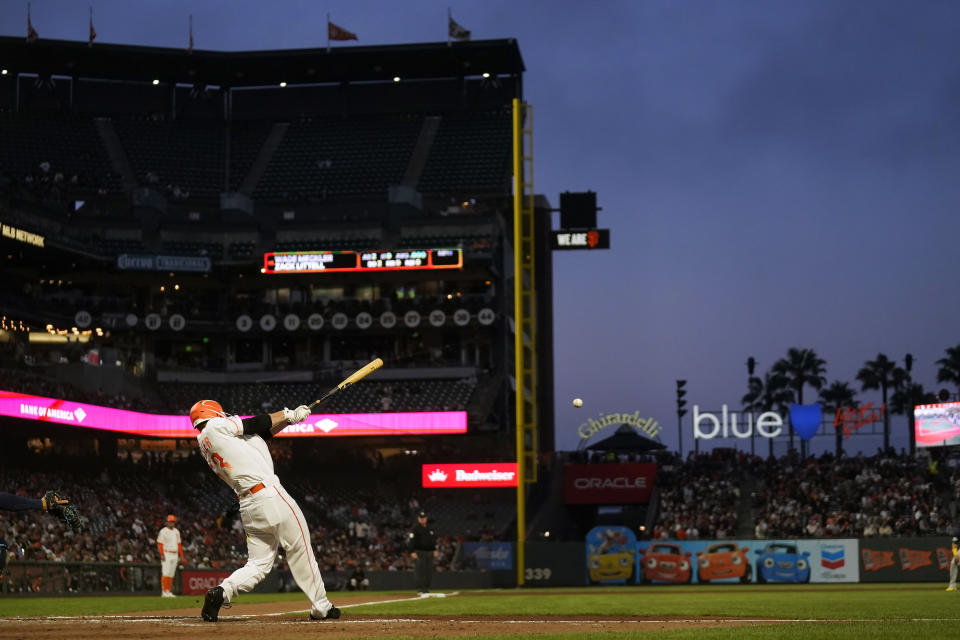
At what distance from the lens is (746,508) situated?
160ft

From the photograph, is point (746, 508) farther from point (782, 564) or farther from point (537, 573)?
point (537, 573)

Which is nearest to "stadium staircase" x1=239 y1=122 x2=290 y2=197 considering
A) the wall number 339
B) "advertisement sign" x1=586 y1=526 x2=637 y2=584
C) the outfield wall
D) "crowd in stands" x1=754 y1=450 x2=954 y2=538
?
"crowd in stands" x1=754 y1=450 x2=954 y2=538

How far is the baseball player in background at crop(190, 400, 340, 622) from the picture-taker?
490 inches

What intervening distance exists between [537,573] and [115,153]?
42.0 metres

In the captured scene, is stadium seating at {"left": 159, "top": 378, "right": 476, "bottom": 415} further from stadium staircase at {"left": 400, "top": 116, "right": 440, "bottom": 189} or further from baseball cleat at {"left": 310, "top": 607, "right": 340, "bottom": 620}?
baseball cleat at {"left": 310, "top": 607, "right": 340, "bottom": 620}

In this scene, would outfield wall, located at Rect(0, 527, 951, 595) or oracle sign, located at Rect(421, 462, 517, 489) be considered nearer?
outfield wall, located at Rect(0, 527, 951, 595)

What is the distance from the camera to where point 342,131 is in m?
71.2

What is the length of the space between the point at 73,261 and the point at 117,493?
14590mm

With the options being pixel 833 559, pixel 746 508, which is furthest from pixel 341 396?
pixel 833 559

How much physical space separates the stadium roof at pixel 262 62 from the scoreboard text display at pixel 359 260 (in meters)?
16.1

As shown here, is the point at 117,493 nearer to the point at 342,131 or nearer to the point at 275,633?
the point at 342,131

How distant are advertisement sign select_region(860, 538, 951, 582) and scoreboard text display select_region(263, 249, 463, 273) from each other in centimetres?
2669

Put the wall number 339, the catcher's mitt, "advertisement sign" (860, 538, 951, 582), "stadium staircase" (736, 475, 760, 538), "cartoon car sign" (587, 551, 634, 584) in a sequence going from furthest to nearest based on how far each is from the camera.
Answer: "stadium staircase" (736, 475, 760, 538), "cartoon car sign" (587, 551, 634, 584), the wall number 339, "advertisement sign" (860, 538, 951, 582), the catcher's mitt

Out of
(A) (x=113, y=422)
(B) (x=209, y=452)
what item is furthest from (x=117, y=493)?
(B) (x=209, y=452)
